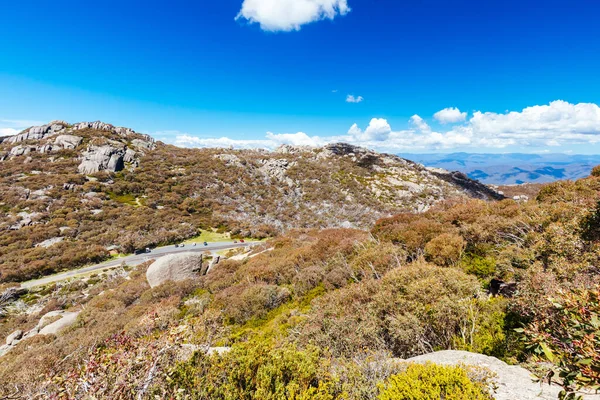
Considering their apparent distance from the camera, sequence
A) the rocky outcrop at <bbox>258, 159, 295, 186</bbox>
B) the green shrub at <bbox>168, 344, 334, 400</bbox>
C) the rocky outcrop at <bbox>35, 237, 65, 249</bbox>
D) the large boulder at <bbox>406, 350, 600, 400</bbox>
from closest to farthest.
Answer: the green shrub at <bbox>168, 344, 334, 400</bbox> < the large boulder at <bbox>406, 350, 600, 400</bbox> < the rocky outcrop at <bbox>35, 237, 65, 249</bbox> < the rocky outcrop at <bbox>258, 159, 295, 186</bbox>

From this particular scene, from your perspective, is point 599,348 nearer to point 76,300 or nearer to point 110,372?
point 110,372

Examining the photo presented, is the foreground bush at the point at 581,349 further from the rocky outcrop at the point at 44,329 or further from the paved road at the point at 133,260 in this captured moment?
the paved road at the point at 133,260

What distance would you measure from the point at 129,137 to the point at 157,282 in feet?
246

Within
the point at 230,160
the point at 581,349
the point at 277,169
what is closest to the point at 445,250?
the point at 581,349

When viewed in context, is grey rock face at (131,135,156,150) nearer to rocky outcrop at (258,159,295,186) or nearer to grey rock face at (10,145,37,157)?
grey rock face at (10,145,37,157)

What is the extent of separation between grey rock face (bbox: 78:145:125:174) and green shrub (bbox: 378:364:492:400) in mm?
66269

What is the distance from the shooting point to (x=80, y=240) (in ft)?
107

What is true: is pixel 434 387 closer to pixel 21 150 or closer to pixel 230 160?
pixel 230 160

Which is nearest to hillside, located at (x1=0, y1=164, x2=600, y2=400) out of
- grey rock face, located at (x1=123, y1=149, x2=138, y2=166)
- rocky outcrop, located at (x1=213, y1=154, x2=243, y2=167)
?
grey rock face, located at (x1=123, y1=149, x2=138, y2=166)

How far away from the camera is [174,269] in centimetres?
2152

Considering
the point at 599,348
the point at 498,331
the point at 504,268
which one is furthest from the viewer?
the point at 504,268

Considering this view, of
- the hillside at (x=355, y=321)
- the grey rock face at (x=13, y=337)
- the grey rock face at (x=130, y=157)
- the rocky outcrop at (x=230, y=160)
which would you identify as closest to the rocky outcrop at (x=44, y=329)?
the grey rock face at (x=13, y=337)

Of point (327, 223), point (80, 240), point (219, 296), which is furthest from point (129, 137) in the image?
point (219, 296)

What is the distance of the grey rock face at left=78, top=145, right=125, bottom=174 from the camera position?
173 ft
